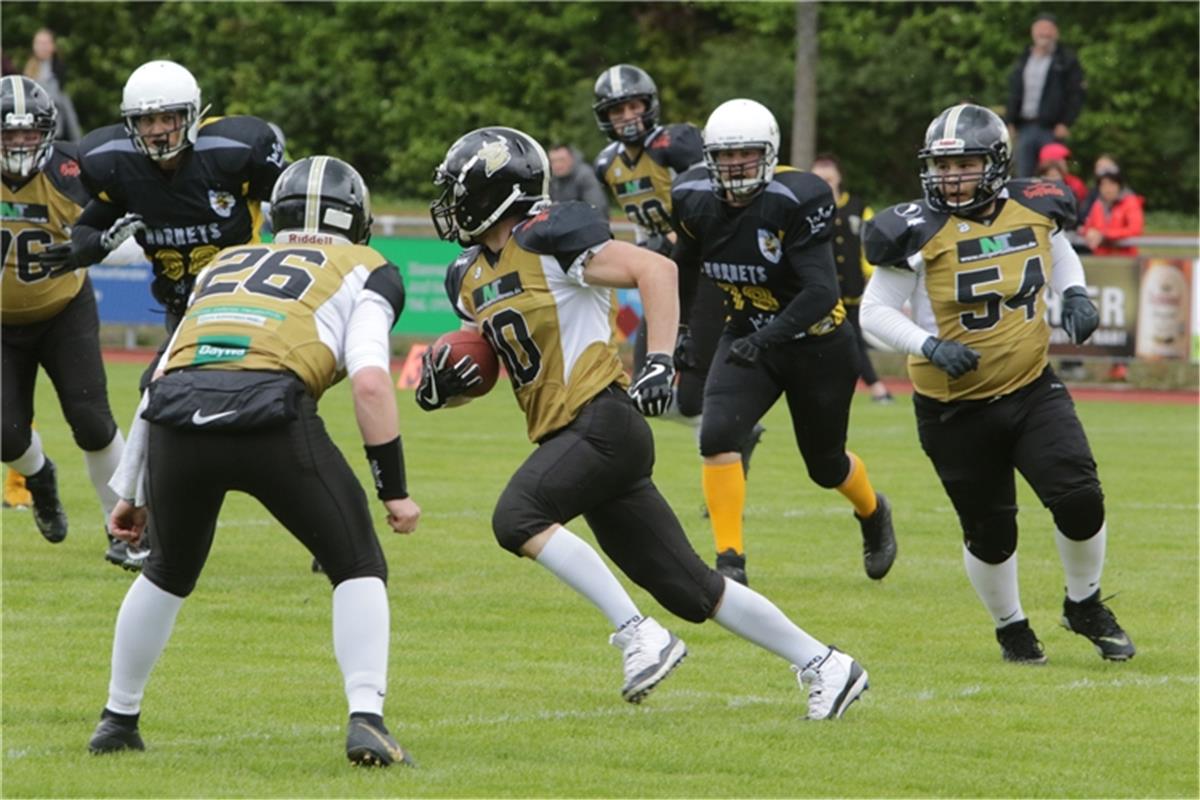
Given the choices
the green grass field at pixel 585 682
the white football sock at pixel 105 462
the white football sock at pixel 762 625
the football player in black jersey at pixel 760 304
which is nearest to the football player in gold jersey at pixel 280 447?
the green grass field at pixel 585 682

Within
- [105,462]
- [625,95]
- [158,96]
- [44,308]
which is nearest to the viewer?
[158,96]

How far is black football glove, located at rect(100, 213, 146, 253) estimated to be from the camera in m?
7.83

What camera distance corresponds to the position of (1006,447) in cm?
682

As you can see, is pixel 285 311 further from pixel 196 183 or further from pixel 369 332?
pixel 196 183

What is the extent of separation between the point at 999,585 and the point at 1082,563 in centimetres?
29

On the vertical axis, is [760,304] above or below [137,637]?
above

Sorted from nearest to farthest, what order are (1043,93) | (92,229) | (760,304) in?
(92,229) < (760,304) < (1043,93)

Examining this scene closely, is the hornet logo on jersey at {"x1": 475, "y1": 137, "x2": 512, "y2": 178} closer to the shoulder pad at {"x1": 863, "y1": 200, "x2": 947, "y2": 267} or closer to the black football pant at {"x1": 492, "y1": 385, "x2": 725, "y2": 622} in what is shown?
the black football pant at {"x1": 492, "y1": 385, "x2": 725, "y2": 622}

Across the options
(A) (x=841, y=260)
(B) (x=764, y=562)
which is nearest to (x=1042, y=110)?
(A) (x=841, y=260)

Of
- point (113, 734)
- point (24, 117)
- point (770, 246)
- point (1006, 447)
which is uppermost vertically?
point (24, 117)

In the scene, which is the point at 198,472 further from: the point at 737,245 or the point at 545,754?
the point at 737,245

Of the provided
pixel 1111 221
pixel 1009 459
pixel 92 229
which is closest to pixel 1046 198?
pixel 1009 459

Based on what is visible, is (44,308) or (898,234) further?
(44,308)

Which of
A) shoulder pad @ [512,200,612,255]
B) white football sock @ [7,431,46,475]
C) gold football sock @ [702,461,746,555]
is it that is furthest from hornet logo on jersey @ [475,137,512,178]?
white football sock @ [7,431,46,475]
